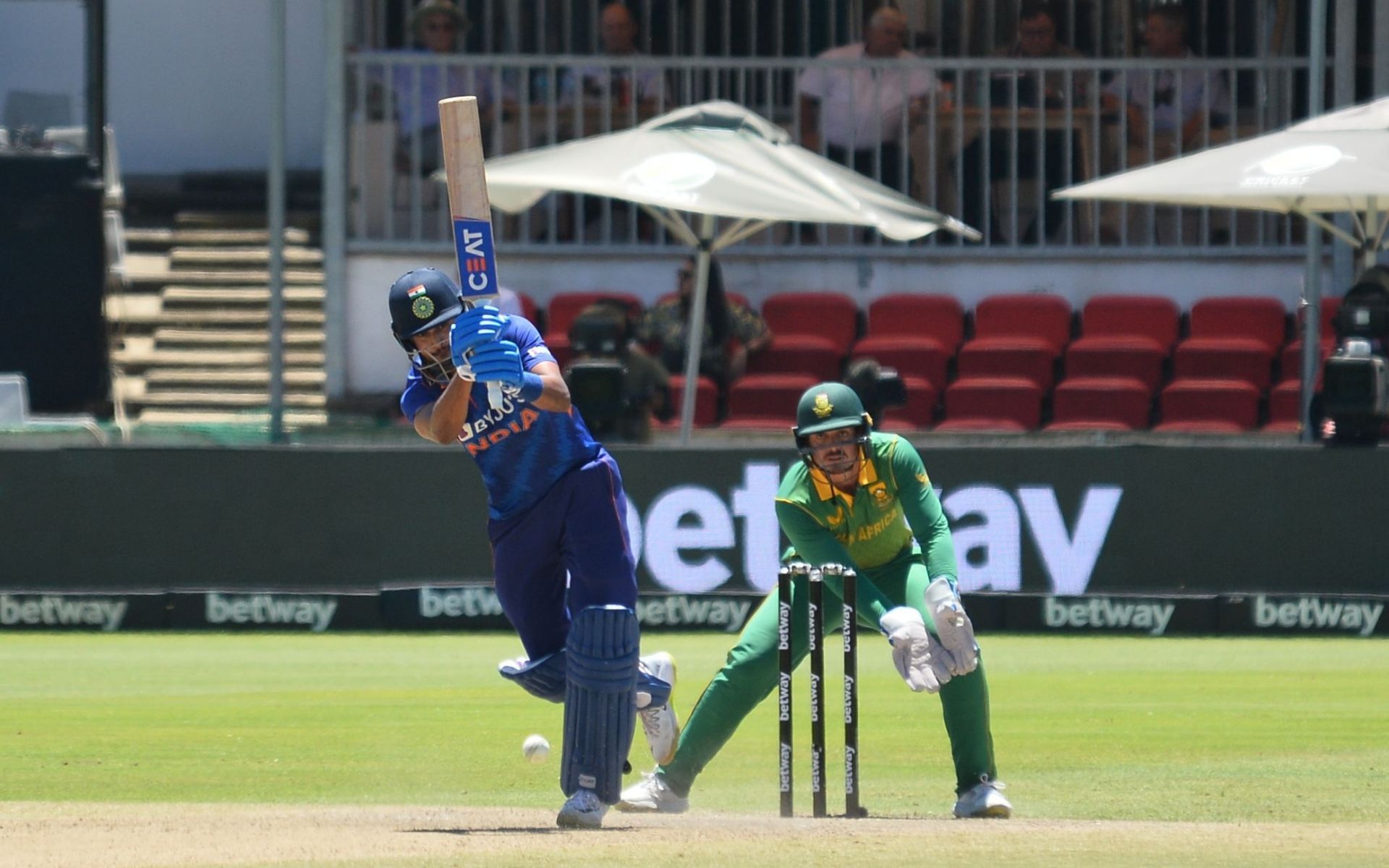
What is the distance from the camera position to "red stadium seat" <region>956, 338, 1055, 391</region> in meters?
15.5

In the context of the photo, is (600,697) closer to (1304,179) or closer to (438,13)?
(1304,179)

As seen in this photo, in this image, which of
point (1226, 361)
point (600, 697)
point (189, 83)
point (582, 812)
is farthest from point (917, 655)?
point (189, 83)

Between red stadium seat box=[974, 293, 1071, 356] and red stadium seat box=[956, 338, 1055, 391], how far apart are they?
0.28 m

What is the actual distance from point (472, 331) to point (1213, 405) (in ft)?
32.6

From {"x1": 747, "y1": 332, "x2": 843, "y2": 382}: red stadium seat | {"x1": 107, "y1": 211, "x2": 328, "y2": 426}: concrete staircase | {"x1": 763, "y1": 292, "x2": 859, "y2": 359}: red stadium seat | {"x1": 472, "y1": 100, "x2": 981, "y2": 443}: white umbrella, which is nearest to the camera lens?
{"x1": 472, "y1": 100, "x2": 981, "y2": 443}: white umbrella

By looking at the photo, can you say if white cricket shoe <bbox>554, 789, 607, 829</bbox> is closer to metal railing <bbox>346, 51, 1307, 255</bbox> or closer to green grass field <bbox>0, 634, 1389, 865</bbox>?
green grass field <bbox>0, 634, 1389, 865</bbox>

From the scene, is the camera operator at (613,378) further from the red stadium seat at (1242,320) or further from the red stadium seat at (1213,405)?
the red stadium seat at (1242,320)

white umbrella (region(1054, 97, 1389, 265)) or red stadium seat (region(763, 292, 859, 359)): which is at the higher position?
white umbrella (region(1054, 97, 1389, 265))

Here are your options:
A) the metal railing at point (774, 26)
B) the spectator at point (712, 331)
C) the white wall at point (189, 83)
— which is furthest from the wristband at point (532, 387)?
the white wall at point (189, 83)

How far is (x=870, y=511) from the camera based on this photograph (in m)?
7.05

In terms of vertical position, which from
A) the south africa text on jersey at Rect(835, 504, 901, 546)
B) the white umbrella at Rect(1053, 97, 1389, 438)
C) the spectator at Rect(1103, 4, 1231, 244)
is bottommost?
the south africa text on jersey at Rect(835, 504, 901, 546)

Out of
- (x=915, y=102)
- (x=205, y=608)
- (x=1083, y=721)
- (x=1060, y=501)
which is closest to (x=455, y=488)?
(x=205, y=608)

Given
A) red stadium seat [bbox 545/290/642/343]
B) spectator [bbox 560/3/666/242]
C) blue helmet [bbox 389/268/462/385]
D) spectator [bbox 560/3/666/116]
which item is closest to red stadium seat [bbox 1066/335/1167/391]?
red stadium seat [bbox 545/290/642/343]

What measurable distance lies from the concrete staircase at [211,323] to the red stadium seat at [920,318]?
415 centimetres
